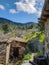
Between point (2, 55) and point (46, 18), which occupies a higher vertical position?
point (46, 18)

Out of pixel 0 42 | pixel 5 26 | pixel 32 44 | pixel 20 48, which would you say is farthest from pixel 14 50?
pixel 5 26

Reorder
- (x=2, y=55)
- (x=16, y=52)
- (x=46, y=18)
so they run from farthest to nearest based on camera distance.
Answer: (x=16, y=52)
(x=2, y=55)
(x=46, y=18)

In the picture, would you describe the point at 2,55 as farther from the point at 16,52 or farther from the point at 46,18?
the point at 46,18

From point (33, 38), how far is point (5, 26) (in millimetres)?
18676

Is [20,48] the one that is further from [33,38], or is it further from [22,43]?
[33,38]

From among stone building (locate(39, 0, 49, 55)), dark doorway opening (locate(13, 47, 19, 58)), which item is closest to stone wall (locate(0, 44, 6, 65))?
dark doorway opening (locate(13, 47, 19, 58))

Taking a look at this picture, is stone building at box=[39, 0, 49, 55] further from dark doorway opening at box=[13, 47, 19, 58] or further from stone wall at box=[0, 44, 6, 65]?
dark doorway opening at box=[13, 47, 19, 58]

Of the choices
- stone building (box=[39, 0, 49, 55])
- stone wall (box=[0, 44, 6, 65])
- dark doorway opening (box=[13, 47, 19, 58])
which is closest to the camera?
stone building (box=[39, 0, 49, 55])

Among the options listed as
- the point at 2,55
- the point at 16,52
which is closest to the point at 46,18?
the point at 2,55

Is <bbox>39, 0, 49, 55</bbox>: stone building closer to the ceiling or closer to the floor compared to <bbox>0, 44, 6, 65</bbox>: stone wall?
closer to the ceiling

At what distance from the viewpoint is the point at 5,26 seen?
37.5 meters

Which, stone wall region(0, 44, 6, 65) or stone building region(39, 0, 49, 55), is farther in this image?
stone wall region(0, 44, 6, 65)

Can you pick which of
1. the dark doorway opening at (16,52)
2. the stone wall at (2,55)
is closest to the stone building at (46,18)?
the stone wall at (2,55)

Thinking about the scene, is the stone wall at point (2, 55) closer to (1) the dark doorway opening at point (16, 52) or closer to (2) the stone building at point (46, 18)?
(1) the dark doorway opening at point (16, 52)
